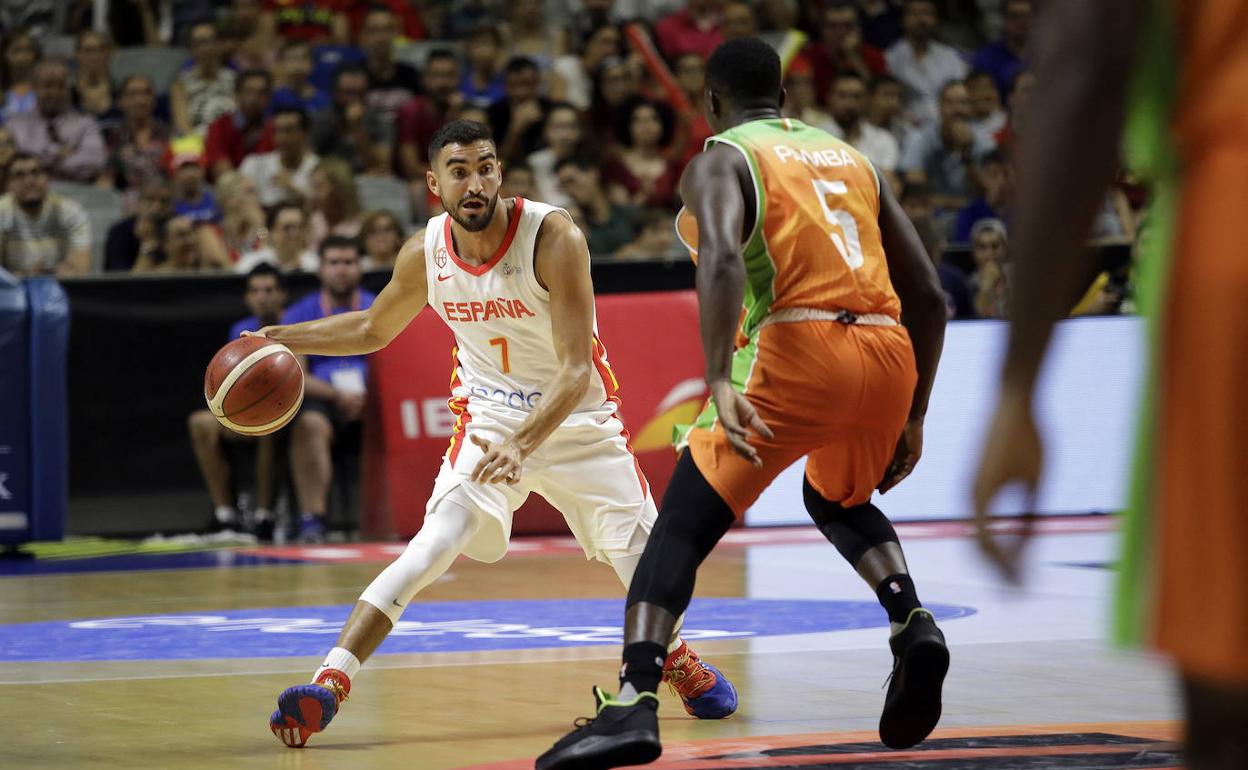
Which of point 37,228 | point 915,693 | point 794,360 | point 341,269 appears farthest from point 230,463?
point 915,693

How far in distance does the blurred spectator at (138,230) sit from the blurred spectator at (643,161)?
3.48 metres

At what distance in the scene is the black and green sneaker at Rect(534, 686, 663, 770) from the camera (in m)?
4.25

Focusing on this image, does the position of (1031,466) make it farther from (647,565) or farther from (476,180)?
(476,180)

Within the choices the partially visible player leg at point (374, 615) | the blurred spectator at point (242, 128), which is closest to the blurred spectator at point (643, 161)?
the blurred spectator at point (242, 128)

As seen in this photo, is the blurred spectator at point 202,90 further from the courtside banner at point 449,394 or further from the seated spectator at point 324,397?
the courtside banner at point 449,394

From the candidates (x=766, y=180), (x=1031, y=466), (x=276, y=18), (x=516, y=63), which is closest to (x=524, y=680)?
(x=766, y=180)

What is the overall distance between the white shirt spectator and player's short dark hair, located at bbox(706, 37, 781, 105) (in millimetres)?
9424

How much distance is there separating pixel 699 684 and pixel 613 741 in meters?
1.52

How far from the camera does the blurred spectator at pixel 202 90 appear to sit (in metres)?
15.2

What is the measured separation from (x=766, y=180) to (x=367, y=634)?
1861 millimetres

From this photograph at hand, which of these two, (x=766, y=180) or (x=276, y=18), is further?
(x=276, y=18)

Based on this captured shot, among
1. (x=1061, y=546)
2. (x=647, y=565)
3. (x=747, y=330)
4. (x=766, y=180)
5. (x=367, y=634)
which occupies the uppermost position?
(x=766, y=180)

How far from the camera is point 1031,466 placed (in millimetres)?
2072

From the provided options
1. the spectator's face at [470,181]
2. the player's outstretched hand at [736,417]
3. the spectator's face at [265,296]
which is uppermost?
the spectator's face at [470,181]
